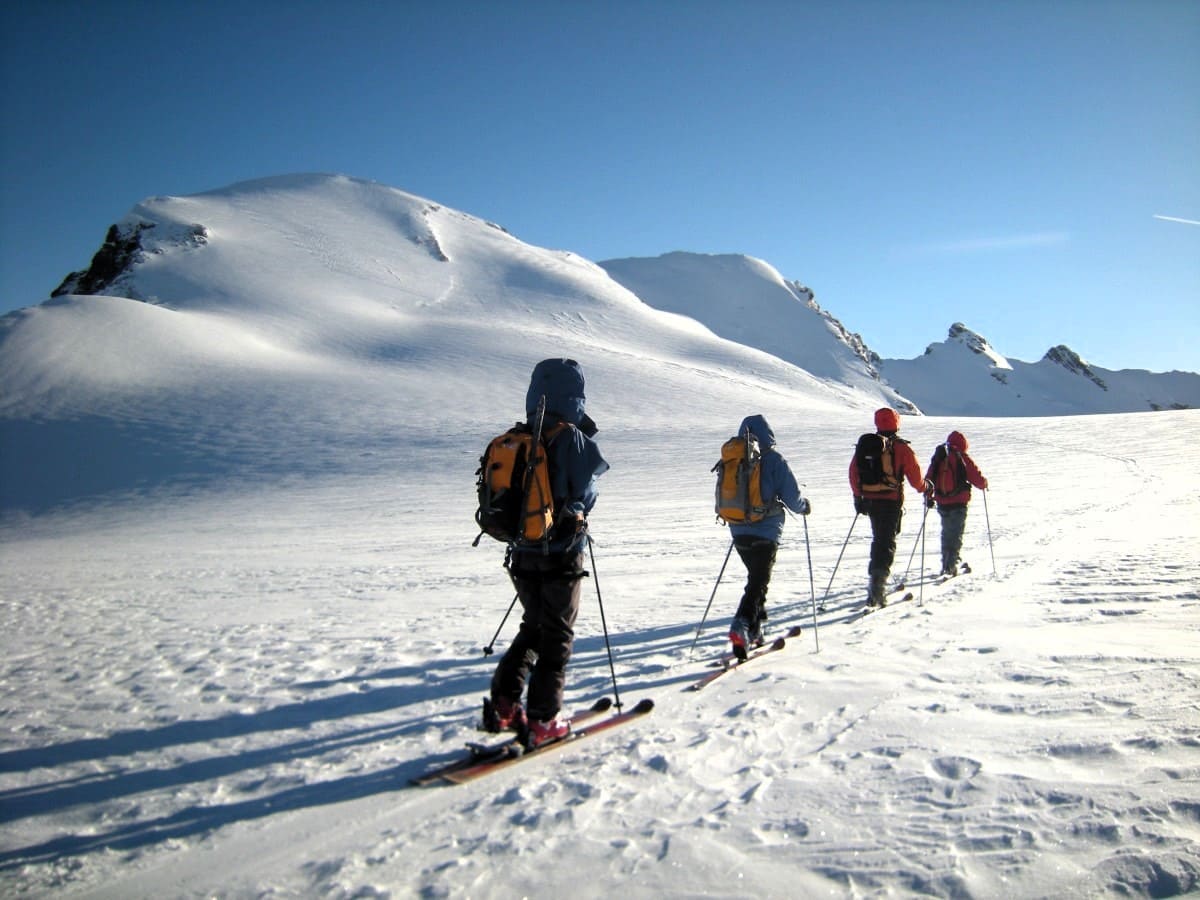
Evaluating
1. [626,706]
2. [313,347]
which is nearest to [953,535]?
[626,706]

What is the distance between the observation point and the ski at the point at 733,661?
5184 mm

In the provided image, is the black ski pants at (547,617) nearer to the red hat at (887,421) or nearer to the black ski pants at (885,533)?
the black ski pants at (885,533)

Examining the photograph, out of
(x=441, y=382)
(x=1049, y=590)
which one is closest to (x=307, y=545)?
(x=1049, y=590)

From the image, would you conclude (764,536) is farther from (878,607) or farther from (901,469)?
(901,469)

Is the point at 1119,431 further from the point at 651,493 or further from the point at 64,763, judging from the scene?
the point at 64,763

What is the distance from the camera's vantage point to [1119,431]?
109 ft

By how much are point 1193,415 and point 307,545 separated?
139 ft

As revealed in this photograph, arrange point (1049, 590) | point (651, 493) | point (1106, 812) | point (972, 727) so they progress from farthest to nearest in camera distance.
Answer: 1. point (651, 493)
2. point (1049, 590)
3. point (972, 727)
4. point (1106, 812)

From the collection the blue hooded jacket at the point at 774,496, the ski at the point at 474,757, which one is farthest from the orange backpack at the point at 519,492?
the blue hooded jacket at the point at 774,496

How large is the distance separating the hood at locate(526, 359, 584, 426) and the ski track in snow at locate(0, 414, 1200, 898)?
6.41 ft

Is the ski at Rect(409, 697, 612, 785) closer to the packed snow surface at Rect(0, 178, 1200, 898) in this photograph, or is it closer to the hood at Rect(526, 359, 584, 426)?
the packed snow surface at Rect(0, 178, 1200, 898)

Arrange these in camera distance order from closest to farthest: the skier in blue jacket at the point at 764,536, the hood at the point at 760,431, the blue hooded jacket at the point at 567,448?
the blue hooded jacket at the point at 567,448 < the skier in blue jacket at the point at 764,536 < the hood at the point at 760,431

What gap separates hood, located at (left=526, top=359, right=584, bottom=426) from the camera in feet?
13.8

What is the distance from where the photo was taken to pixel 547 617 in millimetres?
4105
